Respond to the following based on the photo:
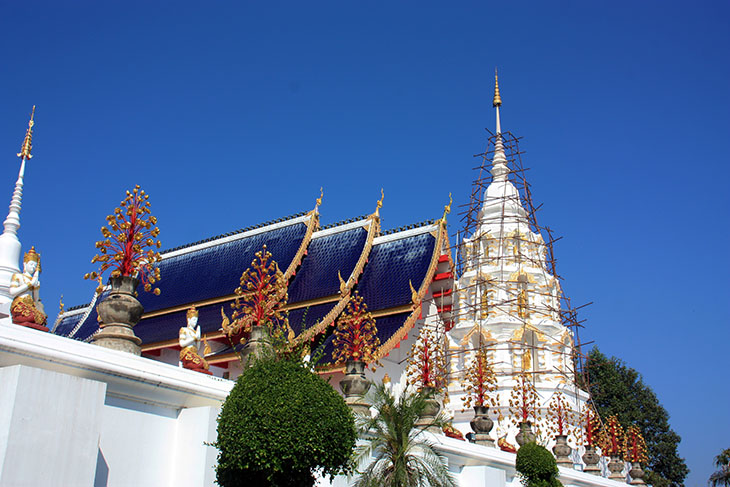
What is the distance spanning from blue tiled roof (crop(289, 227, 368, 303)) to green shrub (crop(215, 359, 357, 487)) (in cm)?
1458

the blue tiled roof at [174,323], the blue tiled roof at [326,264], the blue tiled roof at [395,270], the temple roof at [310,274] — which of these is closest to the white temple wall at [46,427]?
the temple roof at [310,274]

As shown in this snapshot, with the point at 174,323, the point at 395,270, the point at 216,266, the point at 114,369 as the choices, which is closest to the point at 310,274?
the point at 395,270

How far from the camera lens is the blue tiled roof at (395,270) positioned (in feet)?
69.4

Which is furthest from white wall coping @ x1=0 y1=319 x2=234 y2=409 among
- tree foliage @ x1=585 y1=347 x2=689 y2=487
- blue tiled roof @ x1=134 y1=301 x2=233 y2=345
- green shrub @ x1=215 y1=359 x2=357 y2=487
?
tree foliage @ x1=585 y1=347 x2=689 y2=487

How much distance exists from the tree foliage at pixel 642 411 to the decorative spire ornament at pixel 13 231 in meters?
28.3

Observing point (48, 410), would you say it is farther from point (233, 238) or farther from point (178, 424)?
point (233, 238)

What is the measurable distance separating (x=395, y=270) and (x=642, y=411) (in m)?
21.4

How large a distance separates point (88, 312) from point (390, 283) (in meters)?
14.0

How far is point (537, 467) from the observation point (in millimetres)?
13133

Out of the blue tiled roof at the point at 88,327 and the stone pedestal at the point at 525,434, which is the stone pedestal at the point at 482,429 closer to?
the stone pedestal at the point at 525,434

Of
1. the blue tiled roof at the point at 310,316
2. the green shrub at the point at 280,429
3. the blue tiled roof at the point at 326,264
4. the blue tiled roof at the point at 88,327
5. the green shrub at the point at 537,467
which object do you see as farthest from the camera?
the blue tiled roof at the point at 88,327

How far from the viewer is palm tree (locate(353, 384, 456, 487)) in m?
10.2

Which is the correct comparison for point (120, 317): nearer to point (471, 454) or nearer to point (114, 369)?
point (114, 369)

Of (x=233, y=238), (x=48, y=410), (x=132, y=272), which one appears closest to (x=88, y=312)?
(x=233, y=238)
